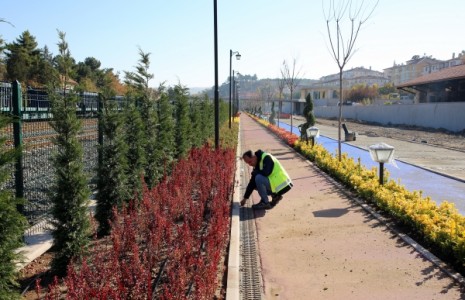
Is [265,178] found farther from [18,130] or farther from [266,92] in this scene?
[266,92]

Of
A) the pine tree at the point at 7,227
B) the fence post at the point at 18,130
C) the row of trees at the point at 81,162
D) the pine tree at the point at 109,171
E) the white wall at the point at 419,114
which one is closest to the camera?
the pine tree at the point at 7,227

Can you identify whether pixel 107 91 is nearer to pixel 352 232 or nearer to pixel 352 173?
pixel 352 232

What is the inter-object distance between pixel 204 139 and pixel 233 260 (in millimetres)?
13895

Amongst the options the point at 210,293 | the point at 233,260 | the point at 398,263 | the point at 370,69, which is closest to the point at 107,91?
the point at 233,260

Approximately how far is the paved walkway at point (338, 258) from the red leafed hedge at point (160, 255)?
2.62 feet

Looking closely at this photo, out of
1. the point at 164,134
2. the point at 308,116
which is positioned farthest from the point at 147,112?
the point at 308,116

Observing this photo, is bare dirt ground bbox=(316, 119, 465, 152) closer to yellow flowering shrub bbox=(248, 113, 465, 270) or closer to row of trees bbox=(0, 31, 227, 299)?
yellow flowering shrub bbox=(248, 113, 465, 270)

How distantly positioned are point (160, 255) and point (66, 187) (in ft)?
4.68

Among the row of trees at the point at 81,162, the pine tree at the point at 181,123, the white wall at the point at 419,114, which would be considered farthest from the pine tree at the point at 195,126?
the white wall at the point at 419,114

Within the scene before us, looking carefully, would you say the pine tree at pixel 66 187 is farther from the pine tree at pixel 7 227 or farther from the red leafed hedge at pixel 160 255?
the pine tree at pixel 7 227

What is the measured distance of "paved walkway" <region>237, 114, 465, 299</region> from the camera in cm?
462

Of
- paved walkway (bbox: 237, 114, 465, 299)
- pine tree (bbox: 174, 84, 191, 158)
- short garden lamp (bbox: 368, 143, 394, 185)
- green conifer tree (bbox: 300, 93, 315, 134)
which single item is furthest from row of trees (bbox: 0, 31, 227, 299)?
green conifer tree (bbox: 300, 93, 315, 134)

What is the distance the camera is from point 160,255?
17.8 ft

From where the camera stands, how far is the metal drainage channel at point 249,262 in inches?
185
